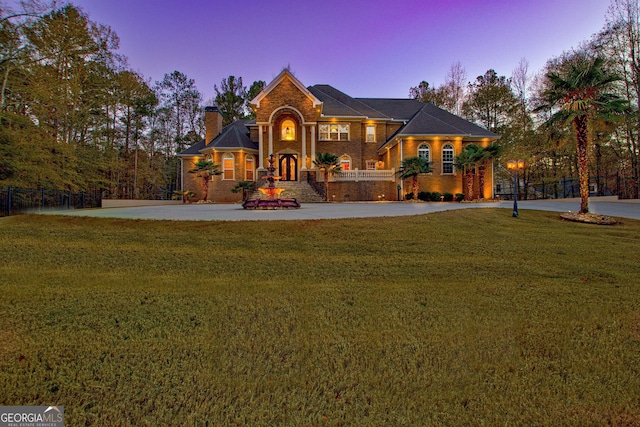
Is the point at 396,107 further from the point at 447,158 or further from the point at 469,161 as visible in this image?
the point at 469,161

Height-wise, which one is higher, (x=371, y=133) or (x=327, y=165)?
(x=371, y=133)

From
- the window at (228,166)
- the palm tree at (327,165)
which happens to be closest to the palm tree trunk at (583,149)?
the palm tree at (327,165)

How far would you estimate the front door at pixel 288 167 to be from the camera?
82.9ft

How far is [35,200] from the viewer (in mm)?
13688

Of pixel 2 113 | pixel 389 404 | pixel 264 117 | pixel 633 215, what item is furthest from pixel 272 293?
pixel 264 117

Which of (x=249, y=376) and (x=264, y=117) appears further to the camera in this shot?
(x=264, y=117)

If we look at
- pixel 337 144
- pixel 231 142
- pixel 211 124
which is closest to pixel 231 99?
pixel 211 124

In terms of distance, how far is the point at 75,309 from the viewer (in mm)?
3865

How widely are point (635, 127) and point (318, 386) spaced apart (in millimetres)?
30050

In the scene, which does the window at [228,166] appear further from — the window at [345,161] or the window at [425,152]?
the window at [425,152]

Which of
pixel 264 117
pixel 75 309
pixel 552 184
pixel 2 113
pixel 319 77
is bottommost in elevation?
pixel 75 309

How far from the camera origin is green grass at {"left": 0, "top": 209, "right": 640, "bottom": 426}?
2.49 m

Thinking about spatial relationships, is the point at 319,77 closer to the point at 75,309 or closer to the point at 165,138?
the point at 165,138

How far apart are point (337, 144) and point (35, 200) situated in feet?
63.8
